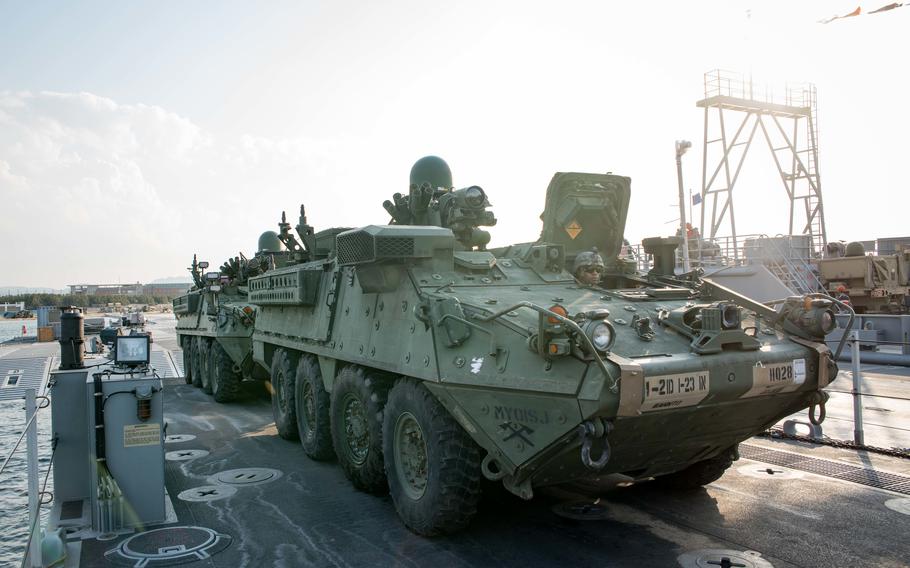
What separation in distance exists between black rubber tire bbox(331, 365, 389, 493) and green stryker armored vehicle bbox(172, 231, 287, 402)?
21.5 feet

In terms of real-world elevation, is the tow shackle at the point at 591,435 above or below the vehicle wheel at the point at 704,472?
above

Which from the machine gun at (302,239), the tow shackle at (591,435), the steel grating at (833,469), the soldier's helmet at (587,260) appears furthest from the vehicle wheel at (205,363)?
the tow shackle at (591,435)

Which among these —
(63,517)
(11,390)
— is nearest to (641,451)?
(63,517)

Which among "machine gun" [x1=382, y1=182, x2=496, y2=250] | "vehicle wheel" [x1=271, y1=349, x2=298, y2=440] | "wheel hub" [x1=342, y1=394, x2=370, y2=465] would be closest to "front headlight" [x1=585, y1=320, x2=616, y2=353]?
"wheel hub" [x1=342, y1=394, x2=370, y2=465]

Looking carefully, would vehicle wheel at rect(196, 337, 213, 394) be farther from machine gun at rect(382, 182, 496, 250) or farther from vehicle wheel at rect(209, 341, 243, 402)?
machine gun at rect(382, 182, 496, 250)

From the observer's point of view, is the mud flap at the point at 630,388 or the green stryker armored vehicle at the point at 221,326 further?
the green stryker armored vehicle at the point at 221,326

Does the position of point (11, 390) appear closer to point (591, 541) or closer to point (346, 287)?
point (346, 287)

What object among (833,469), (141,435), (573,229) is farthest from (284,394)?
(833,469)

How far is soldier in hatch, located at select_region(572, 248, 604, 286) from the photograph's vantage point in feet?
23.8

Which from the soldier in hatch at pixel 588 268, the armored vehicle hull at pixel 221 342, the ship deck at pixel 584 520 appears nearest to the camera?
the ship deck at pixel 584 520

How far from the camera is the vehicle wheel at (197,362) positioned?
16527mm

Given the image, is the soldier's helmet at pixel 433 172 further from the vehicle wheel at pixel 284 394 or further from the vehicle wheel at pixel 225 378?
the vehicle wheel at pixel 225 378

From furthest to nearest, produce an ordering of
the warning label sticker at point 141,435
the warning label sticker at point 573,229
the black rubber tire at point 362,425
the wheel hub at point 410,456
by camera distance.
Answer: the warning label sticker at point 573,229 → the black rubber tire at point 362,425 → the warning label sticker at point 141,435 → the wheel hub at point 410,456

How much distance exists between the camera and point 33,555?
4613mm
